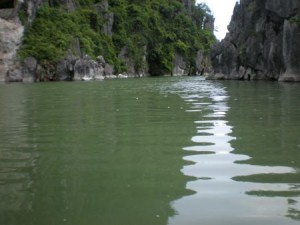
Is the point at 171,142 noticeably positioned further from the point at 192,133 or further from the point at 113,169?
the point at 113,169

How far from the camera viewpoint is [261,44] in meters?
39.2

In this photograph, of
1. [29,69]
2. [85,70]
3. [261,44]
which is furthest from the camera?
[85,70]

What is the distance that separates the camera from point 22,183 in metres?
4.71

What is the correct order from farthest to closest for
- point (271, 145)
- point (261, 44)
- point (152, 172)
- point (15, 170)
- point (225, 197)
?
1. point (261, 44)
2. point (271, 145)
3. point (15, 170)
4. point (152, 172)
5. point (225, 197)

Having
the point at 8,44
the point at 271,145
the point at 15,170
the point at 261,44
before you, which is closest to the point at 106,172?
the point at 15,170

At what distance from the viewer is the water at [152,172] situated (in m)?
3.72

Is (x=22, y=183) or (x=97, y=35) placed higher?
(x=97, y=35)

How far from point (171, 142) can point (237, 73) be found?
37511 mm

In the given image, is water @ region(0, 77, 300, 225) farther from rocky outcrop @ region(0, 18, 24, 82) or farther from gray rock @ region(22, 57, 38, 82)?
gray rock @ region(22, 57, 38, 82)

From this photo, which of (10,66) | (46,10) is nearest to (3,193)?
(10,66)

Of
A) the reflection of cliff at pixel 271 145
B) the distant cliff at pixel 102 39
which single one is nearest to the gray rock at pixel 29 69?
the distant cliff at pixel 102 39

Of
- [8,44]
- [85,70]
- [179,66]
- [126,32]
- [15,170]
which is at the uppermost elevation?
[126,32]

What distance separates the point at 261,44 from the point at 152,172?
118 feet

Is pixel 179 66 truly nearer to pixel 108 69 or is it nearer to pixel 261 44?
pixel 108 69
